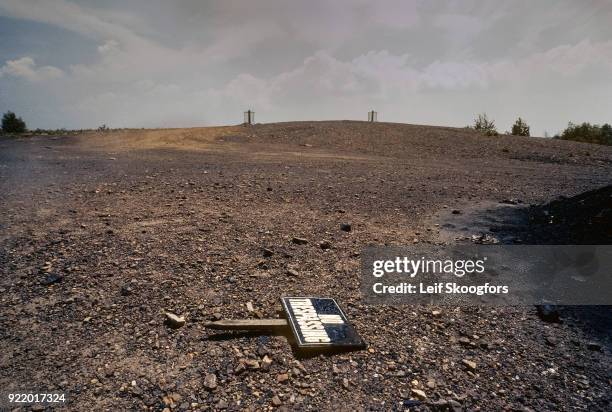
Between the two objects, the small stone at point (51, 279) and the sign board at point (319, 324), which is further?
the small stone at point (51, 279)

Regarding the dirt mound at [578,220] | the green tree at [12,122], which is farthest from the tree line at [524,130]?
the dirt mound at [578,220]

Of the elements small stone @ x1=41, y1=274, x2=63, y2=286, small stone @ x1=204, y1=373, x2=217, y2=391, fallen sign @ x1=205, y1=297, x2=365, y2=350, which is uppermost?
small stone @ x1=41, y1=274, x2=63, y2=286

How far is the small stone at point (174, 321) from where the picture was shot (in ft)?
9.72

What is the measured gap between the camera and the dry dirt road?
2.40 meters

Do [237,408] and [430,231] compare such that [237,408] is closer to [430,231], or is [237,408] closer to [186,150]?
[430,231]

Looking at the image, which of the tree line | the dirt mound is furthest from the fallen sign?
the tree line

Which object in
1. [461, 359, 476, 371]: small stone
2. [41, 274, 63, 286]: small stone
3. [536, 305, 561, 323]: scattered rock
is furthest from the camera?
[41, 274, 63, 286]: small stone

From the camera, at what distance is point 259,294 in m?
3.53

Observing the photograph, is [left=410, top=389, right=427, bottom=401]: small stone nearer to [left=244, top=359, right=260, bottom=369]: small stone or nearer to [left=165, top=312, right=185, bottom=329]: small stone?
[left=244, top=359, right=260, bottom=369]: small stone

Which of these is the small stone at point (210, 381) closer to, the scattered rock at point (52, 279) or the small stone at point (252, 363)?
the small stone at point (252, 363)

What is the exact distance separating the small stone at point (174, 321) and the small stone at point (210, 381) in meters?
0.65

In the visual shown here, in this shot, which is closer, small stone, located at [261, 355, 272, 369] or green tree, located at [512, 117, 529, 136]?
small stone, located at [261, 355, 272, 369]

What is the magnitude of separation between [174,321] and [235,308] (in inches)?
21.8

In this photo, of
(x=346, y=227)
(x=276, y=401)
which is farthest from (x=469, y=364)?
(x=346, y=227)
